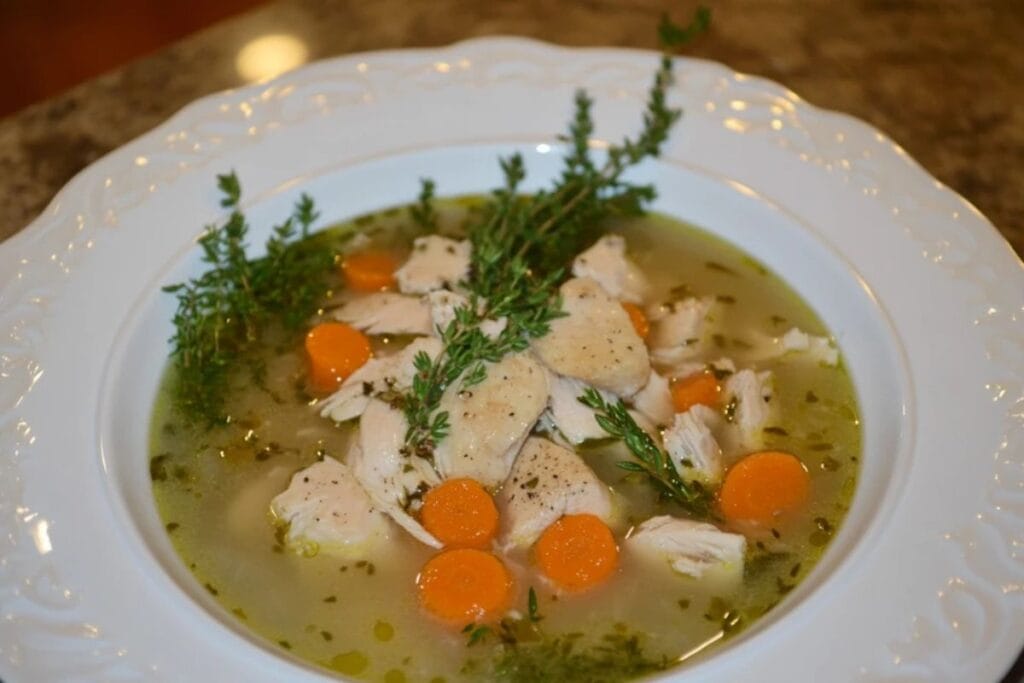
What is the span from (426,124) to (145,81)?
1.02 metres

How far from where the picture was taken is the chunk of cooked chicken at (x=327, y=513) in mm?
2234

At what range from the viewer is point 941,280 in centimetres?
246

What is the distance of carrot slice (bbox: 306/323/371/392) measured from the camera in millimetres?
2604

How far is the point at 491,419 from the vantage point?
90.7 inches

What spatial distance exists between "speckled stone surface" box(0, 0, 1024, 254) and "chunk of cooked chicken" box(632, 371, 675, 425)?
112cm

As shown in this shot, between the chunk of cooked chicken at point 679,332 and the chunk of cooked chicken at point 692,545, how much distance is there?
518mm

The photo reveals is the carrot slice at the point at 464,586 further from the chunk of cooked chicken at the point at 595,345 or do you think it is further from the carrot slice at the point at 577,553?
the chunk of cooked chicken at the point at 595,345

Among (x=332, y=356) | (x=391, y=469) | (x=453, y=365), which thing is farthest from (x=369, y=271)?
(x=391, y=469)

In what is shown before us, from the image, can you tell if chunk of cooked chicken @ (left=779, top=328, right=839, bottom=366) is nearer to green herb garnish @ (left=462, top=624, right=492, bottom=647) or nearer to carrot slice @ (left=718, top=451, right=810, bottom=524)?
carrot slice @ (left=718, top=451, right=810, bottom=524)

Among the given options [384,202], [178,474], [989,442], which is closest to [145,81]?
[384,202]

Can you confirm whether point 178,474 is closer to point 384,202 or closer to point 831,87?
point 384,202

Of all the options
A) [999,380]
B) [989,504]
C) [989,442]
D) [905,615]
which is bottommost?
[905,615]

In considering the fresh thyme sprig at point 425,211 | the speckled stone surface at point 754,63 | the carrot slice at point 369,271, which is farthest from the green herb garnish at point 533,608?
the speckled stone surface at point 754,63

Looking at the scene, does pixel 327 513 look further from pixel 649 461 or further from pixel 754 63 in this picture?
pixel 754 63
